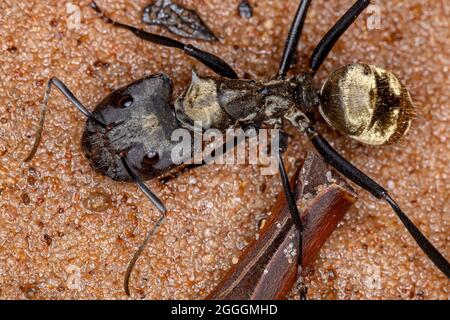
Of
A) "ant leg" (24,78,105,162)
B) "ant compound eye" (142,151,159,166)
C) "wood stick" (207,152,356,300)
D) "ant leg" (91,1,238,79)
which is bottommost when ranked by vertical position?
"wood stick" (207,152,356,300)

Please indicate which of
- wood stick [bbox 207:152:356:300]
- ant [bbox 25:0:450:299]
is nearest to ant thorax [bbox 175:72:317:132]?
ant [bbox 25:0:450:299]

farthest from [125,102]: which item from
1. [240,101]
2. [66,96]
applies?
[240,101]

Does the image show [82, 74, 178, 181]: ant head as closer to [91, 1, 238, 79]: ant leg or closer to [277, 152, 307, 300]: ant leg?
[91, 1, 238, 79]: ant leg

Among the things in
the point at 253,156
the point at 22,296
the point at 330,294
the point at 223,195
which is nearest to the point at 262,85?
the point at 253,156

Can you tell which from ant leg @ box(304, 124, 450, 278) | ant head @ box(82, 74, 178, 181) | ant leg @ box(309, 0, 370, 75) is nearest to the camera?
ant head @ box(82, 74, 178, 181)

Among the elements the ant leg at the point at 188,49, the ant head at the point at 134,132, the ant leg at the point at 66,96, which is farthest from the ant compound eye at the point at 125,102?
the ant leg at the point at 188,49

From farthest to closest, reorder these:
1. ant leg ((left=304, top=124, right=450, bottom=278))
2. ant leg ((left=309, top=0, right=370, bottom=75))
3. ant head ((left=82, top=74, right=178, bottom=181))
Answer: ant leg ((left=309, top=0, right=370, bottom=75)) < ant leg ((left=304, top=124, right=450, bottom=278)) < ant head ((left=82, top=74, right=178, bottom=181))

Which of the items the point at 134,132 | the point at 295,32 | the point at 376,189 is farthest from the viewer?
the point at 295,32

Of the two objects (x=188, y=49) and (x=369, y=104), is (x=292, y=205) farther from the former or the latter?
(x=188, y=49)
